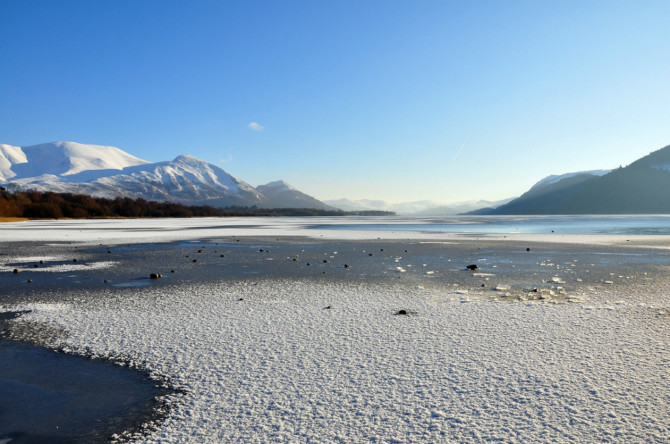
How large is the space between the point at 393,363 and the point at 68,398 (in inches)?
180

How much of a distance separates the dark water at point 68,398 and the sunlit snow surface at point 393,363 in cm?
48

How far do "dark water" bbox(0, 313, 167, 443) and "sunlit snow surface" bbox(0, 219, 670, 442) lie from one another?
0.48 metres

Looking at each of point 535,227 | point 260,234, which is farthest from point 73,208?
point 535,227

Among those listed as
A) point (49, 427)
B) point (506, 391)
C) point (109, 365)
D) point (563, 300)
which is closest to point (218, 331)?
point (109, 365)

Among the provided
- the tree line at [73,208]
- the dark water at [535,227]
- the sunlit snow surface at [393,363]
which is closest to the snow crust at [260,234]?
the dark water at [535,227]

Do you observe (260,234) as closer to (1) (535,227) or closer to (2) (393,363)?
(2) (393,363)

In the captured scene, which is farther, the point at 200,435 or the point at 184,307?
the point at 184,307

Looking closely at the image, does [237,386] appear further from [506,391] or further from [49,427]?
[506,391]

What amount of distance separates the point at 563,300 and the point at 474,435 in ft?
25.6

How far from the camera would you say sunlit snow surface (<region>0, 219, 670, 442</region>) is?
4676 mm

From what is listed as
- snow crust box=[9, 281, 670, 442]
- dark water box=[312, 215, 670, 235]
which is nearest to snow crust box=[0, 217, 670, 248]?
dark water box=[312, 215, 670, 235]

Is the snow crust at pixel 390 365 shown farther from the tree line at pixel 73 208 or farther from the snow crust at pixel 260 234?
the tree line at pixel 73 208

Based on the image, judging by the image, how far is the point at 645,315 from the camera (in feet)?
30.4

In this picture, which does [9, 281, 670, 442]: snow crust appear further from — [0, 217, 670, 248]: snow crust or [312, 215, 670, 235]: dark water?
[312, 215, 670, 235]: dark water
